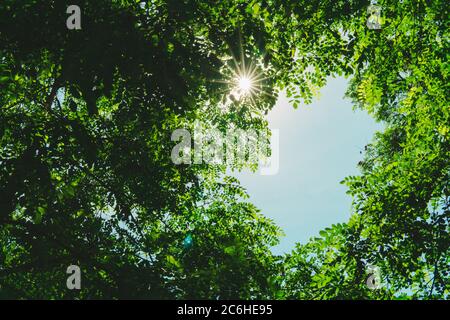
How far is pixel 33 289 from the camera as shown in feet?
18.7

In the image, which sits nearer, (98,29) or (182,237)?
(98,29)

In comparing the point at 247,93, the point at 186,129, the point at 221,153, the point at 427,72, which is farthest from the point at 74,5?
the point at 221,153

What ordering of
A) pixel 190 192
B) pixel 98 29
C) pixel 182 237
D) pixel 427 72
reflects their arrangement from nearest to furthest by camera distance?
1. pixel 98 29
2. pixel 182 237
3. pixel 427 72
4. pixel 190 192

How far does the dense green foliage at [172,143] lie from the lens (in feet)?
12.9

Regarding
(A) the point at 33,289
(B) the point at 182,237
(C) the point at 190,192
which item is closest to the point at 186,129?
(C) the point at 190,192

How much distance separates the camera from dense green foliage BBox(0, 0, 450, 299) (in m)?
3.92

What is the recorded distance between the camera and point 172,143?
8242 millimetres

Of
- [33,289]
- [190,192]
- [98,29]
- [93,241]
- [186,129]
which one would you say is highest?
[186,129]
